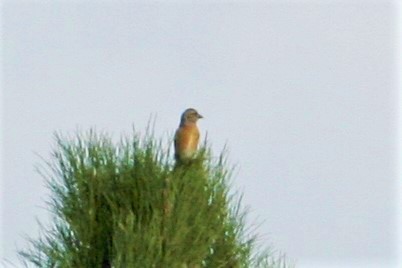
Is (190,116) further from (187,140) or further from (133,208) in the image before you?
(133,208)

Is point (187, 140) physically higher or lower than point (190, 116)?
lower

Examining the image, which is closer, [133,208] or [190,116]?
[133,208]

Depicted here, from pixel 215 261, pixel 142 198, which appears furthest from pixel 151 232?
pixel 215 261

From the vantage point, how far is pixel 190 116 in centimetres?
742

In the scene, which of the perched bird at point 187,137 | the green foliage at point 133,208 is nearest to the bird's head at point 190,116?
the perched bird at point 187,137

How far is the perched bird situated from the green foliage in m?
0.12

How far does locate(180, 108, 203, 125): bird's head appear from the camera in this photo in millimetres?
7317

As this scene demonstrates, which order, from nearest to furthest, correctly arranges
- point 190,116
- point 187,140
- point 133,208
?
point 133,208, point 187,140, point 190,116

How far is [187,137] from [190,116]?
1.06m

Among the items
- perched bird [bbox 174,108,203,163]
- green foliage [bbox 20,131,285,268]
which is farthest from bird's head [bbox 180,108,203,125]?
green foliage [bbox 20,131,285,268]

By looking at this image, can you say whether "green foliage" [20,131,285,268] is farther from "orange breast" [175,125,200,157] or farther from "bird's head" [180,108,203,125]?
"bird's head" [180,108,203,125]

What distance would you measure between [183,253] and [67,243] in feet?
1.83

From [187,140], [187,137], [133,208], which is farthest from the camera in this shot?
[187,137]

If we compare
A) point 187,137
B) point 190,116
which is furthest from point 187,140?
point 190,116
